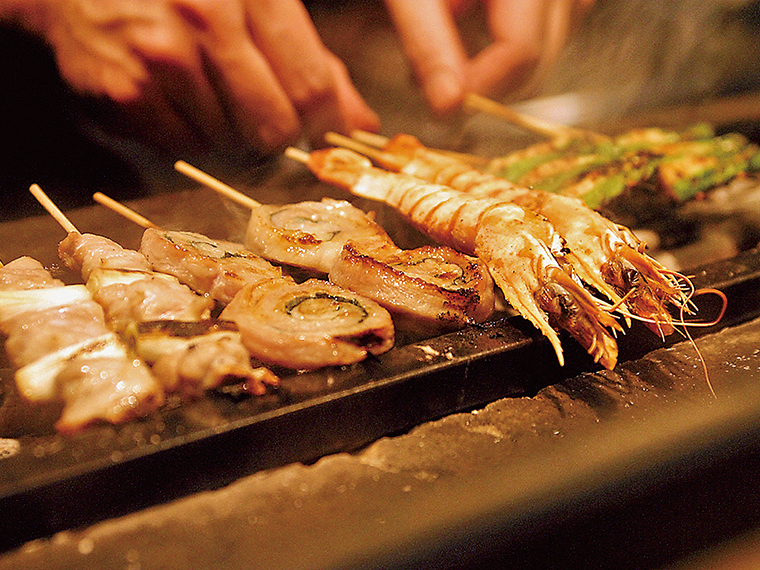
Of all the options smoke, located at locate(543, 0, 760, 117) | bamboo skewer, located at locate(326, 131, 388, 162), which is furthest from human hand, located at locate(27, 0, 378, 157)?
smoke, located at locate(543, 0, 760, 117)

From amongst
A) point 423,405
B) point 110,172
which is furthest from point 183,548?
point 110,172

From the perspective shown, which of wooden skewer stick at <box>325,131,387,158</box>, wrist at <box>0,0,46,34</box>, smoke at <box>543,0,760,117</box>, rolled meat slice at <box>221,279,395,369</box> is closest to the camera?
rolled meat slice at <box>221,279,395,369</box>

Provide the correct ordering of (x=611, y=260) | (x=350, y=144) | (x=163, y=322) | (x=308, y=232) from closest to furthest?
(x=163, y=322) < (x=611, y=260) < (x=308, y=232) < (x=350, y=144)

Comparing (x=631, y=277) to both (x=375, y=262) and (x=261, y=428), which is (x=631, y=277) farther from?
(x=261, y=428)

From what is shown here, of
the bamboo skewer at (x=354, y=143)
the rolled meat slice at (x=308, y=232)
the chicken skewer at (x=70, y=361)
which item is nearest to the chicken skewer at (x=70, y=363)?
the chicken skewer at (x=70, y=361)

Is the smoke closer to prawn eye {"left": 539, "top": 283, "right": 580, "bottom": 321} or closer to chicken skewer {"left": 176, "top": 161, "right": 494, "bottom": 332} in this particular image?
chicken skewer {"left": 176, "top": 161, "right": 494, "bottom": 332}

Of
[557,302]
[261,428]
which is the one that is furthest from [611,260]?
[261,428]

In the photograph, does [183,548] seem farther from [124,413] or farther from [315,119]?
[315,119]
